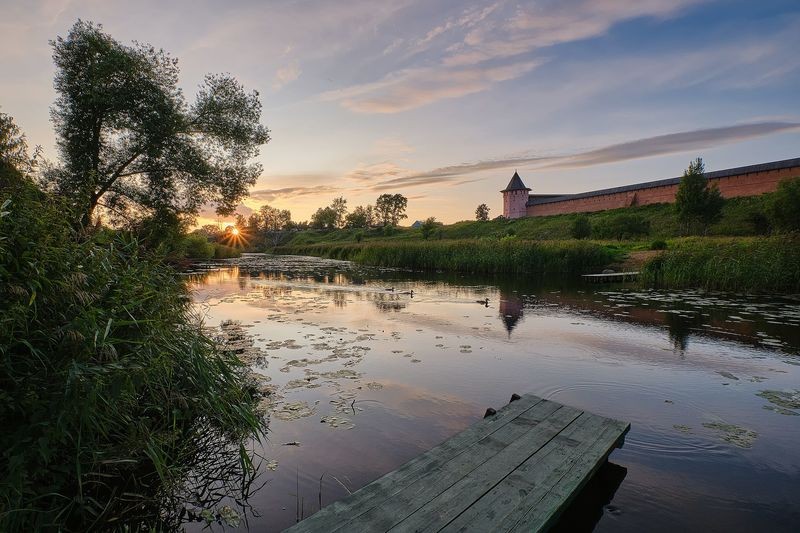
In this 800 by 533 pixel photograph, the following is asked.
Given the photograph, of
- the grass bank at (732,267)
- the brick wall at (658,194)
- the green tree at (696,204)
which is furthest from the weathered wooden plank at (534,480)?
the brick wall at (658,194)

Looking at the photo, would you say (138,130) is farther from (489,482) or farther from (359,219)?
(359,219)

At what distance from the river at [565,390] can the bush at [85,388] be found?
0.81m

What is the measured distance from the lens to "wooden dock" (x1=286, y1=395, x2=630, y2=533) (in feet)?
8.63

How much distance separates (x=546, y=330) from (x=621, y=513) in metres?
7.21

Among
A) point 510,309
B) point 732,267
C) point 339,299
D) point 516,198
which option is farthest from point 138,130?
point 516,198

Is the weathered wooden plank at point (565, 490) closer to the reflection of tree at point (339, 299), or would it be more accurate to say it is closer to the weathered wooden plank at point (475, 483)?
the weathered wooden plank at point (475, 483)

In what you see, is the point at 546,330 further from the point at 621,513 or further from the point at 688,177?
the point at 688,177

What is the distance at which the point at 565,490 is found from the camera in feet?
9.95

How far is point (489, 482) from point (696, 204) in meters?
48.0

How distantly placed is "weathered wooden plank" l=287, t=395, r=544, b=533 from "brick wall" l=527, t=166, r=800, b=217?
49871 millimetres

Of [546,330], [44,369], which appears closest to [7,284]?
[44,369]

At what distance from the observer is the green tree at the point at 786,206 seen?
3406 cm

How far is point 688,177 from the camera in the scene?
139 feet

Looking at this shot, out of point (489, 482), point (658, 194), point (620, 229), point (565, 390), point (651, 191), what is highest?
point (651, 191)
